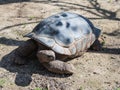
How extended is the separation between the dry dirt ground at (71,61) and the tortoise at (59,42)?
0.15 meters

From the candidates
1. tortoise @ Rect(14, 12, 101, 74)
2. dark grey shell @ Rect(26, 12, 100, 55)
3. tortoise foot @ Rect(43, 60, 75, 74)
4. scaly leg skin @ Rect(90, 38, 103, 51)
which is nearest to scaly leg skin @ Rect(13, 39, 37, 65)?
tortoise @ Rect(14, 12, 101, 74)

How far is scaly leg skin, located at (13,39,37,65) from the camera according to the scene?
5.02 metres

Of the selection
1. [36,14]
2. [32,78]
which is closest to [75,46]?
[32,78]

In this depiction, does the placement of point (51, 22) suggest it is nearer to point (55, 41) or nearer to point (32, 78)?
point (55, 41)

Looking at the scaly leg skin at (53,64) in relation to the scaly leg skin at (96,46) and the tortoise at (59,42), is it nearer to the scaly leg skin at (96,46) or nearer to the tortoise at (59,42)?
the tortoise at (59,42)

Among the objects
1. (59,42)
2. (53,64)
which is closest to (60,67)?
(53,64)

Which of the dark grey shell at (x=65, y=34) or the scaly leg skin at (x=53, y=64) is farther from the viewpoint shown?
the dark grey shell at (x=65, y=34)

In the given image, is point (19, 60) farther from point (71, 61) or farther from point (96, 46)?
point (96, 46)

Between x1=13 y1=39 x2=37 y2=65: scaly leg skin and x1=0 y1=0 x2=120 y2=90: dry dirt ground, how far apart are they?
95 millimetres

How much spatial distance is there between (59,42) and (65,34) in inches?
6.9

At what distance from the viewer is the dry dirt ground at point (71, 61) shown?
15.3ft

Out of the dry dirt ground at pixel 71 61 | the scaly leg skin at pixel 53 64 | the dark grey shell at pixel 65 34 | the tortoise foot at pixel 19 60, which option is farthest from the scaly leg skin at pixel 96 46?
the tortoise foot at pixel 19 60

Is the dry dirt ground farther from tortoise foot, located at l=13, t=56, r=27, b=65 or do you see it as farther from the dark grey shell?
the dark grey shell

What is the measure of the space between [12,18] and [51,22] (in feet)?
6.21
